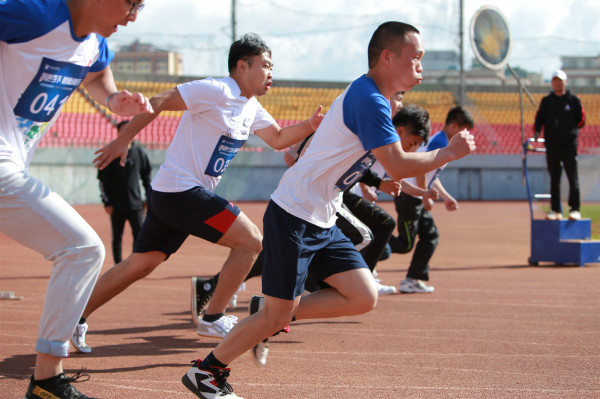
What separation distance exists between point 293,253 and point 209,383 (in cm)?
75

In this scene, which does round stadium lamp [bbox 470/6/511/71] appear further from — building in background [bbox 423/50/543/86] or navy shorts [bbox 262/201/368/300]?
navy shorts [bbox 262/201/368/300]

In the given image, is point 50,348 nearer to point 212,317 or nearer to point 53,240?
point 53,240

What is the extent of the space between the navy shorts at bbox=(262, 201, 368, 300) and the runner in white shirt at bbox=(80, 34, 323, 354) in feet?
3.63

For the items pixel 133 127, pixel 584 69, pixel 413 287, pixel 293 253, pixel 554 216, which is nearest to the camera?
pixel 293 253

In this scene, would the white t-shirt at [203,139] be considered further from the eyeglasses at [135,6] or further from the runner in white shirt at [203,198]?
the eyeglasses at [135,6]

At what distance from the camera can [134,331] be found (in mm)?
5820

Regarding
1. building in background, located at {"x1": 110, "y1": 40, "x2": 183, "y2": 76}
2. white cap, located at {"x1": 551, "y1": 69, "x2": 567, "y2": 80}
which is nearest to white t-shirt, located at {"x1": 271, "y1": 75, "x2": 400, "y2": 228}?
white cap, located at {"x1": 551, "y1": 69, "x2": 567, "y2": 80}

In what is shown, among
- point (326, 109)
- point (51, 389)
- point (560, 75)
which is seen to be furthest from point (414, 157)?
point (326, 109)

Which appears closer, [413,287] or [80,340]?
[80,340]

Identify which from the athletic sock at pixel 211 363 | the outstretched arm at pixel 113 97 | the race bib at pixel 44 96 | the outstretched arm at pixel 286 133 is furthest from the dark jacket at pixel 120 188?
the race bib at pixel 44 96

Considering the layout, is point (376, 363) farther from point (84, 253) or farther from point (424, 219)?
point (424, 219)

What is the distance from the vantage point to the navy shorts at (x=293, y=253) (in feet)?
12.0

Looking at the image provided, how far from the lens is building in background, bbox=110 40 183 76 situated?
2689cm

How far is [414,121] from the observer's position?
6.35 meters
